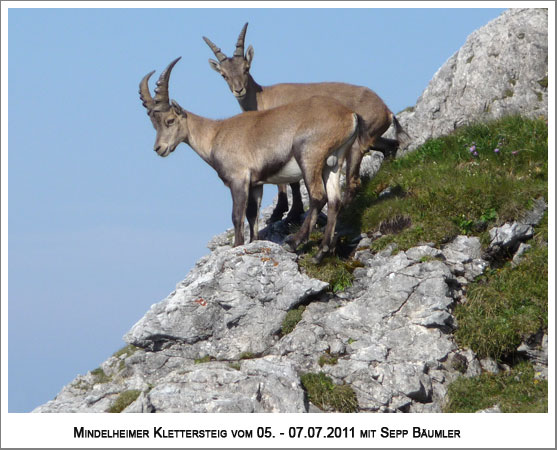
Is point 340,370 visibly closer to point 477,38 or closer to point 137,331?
point 137,331

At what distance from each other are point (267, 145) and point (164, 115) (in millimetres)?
2732

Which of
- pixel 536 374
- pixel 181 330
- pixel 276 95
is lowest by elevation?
pixel 536 374

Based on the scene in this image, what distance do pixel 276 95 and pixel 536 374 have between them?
9.34 m

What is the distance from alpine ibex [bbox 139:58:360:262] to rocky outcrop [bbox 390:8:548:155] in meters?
6.35

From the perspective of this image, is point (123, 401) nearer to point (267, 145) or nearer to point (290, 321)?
point (290, 321)

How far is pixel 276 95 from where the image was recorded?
762 inches

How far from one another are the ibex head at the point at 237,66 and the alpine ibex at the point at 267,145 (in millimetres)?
1871

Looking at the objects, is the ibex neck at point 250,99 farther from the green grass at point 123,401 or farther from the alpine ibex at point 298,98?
the green grass at point 123,401

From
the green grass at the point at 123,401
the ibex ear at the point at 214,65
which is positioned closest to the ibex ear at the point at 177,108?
the ibex ear at the point at 214,65

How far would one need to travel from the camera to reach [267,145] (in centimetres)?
1602

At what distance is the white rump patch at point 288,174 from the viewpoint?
15.8m

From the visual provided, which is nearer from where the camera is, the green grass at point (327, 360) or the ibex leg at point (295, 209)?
the green grass at point (327, 360)

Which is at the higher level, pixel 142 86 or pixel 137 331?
pixel 142 86

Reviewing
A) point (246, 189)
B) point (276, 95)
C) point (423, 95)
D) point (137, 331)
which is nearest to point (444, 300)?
point (246, 189)
